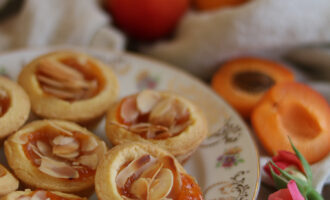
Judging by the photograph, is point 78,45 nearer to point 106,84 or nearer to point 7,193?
point 106,84

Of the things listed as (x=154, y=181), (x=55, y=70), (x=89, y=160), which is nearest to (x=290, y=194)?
(x=154, y=181)

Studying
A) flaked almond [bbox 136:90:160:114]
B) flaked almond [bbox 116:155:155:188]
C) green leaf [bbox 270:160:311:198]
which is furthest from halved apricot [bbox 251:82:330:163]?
flaked almond [bbox 116:155:155:188]

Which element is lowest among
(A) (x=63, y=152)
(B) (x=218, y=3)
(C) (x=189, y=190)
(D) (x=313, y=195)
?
(D) (x=313, y=195)

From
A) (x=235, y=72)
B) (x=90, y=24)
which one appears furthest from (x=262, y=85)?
(x=90, y=24)

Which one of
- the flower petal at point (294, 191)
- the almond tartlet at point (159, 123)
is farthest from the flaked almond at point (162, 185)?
the flower petal at point (294, 191)

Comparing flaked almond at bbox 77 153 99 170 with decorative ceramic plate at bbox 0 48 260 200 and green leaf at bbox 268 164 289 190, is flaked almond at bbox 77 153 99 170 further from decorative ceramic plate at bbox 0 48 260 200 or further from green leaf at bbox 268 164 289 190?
green leaf at bbox 268 164 289 190

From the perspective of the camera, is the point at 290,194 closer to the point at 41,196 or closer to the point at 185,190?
the point at 185,190
